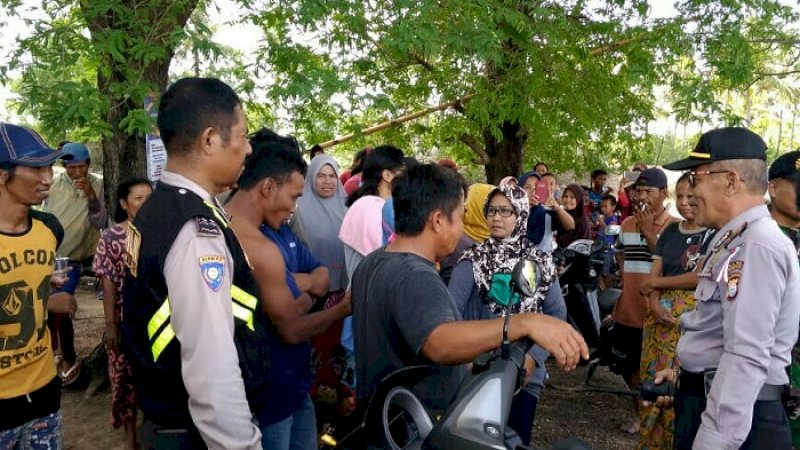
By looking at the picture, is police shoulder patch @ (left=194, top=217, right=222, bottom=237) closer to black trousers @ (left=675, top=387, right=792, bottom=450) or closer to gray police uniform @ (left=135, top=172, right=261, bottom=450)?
gray police uniform @ (left=135, top=172, right=261, bottom=450)

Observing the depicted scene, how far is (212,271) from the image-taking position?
5.61ft

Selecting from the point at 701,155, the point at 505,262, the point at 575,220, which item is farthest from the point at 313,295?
the point at 575,220

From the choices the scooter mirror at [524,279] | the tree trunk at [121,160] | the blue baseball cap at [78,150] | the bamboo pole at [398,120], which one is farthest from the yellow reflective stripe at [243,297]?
the bamboo pole at [398,120]

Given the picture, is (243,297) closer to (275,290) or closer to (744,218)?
(275,290)

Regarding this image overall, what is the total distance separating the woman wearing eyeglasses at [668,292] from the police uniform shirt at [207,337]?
2993 mm

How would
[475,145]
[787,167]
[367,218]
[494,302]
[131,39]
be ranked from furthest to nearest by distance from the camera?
[475,145], [367,218], [131,39], [494,302], [787,167]

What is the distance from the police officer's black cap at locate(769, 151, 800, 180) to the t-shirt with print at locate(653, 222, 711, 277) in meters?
0.77

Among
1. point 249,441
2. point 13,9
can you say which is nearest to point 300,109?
point 13,9

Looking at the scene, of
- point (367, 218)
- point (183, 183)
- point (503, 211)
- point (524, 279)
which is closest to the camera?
point (524, 279)

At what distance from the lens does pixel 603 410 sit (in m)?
5.48

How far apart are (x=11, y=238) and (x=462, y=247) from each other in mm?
2516

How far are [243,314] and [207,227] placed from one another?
0.30 meters

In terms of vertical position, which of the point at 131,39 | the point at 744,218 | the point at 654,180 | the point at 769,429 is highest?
the point at 131,39

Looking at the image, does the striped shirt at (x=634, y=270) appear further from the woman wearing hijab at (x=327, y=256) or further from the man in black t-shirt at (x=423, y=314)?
the man in black t-shirt at (x=423, y=314)
